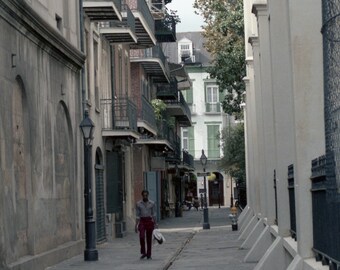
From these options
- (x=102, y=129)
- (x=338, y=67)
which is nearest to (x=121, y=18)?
(x=102, y=129)

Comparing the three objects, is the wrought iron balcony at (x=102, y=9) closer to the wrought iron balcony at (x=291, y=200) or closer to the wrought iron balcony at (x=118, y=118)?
the wrought iron balcony at (x=118, y=118)

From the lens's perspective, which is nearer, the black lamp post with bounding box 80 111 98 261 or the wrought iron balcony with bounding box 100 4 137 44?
the black lamp post with bounding box 80 111 98 261

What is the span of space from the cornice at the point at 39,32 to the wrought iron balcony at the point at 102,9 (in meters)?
2.43

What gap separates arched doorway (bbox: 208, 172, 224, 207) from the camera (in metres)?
98.9

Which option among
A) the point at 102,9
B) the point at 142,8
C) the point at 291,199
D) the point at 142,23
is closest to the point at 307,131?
the point at 291,199

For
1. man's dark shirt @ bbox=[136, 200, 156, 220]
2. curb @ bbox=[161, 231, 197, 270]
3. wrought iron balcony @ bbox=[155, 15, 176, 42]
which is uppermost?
wrought iron balcony @ bbox=[155, 15, 176, 42]

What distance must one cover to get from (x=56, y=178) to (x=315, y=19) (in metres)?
15.8

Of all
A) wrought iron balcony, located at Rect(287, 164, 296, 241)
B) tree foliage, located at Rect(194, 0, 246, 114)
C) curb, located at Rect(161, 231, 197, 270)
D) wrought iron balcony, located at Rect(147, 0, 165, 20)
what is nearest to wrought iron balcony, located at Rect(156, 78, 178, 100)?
wrought iron balcony, located at Rect(147, 0, 165, 20)

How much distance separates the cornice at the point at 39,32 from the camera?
1906cm

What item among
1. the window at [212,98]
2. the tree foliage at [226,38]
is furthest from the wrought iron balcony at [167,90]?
the window at [212,98]

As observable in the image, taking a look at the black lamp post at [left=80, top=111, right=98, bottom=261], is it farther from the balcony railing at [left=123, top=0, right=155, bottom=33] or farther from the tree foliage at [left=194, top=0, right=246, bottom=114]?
the tree foliage at [left=194, top=0, right=246, bottom=114]

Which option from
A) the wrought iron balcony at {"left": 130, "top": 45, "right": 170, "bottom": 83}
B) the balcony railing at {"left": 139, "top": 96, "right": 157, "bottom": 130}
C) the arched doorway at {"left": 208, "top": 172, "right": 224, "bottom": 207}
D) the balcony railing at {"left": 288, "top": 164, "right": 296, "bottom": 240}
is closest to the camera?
the balcony railing at {"left": 288, "top": 164, "right": 296, "bottom": 240}

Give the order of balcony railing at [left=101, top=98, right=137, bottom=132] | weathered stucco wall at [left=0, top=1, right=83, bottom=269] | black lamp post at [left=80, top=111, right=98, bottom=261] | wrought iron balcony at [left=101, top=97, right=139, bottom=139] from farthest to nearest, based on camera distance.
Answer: balcony railing at [left=101, top=98, right=137, bottom=132], wrought iron balcony at [left=101, top=97, right=139, bottom=139], black lamp post at [left=80, top=111, right=98, bottom=261], weathered stucco wall at [left=0, top=1, right=83, bottom=269]

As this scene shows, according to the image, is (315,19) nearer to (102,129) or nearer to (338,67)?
(338,67)
